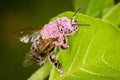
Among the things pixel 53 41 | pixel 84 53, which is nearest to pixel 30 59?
pixel 53 41

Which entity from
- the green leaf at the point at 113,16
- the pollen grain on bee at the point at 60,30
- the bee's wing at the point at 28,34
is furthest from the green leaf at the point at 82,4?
the pollen grain on bee at the point at 60,30

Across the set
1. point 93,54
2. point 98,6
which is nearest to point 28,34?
point 93,54

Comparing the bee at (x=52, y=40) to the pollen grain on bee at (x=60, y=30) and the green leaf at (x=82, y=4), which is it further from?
the green leaf at (x=82, y=4)

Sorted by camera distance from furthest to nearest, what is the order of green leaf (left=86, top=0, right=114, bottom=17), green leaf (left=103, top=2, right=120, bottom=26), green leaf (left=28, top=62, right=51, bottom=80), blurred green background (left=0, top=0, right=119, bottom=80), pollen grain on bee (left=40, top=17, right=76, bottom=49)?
blurred green background (left=0, top=0, right=119, bottom=80) < green leaf (left=86, top=0, right=114, bottom=17) < green leaf (left=103, top=2, right=120, bottom=26) < green leaf (left=28, top=62, right=51, bottom=80) < pollen grain on bee (left=40, top=17, right=76, bottom=49)

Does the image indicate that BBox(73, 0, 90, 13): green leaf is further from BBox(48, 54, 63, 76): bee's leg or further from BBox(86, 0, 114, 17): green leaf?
BBox(48, 54, 63, 76): bee's leg

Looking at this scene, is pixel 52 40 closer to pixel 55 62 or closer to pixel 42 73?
pixel 55 62

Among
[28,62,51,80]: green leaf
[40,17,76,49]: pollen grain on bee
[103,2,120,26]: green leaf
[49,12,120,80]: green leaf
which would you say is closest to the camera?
[49,12,120,80]: green leaf

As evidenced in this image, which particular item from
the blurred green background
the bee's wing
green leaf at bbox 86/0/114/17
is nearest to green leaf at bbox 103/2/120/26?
green leaf at bbox 86/0/114/17
